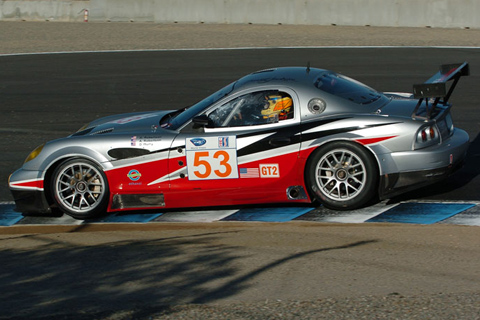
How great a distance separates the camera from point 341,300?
486 centimetres

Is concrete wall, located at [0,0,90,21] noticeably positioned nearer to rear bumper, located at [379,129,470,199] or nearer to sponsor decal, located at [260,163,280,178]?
sponsor decal, located at [260,163,280,178]

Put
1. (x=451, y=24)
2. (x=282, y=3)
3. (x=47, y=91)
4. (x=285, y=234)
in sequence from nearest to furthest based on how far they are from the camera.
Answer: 1. (x=285, y=234)
2. (x=47, y=91)
3. (x=451, y=24)
4. (x=282, y=3)

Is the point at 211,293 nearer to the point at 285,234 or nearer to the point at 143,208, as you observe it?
the point at 285,234

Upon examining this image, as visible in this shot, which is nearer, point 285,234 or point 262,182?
point 285,234

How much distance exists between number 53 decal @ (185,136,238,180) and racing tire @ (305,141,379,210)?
751 mm

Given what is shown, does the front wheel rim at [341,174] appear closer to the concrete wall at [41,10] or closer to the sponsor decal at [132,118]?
the sponsor decal at [132,118]

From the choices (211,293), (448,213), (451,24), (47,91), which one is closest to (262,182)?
(448,213)

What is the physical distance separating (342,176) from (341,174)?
22mm

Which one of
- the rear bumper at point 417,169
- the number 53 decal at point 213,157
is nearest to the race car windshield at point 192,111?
the number 53 decal at point 213,157

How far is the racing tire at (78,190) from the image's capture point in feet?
25.1

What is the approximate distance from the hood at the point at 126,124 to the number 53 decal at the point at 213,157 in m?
0.57

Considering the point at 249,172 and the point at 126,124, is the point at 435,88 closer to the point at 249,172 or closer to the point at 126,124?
the point at 249,172

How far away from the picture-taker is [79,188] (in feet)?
25.1

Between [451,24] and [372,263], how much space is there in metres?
19.0
